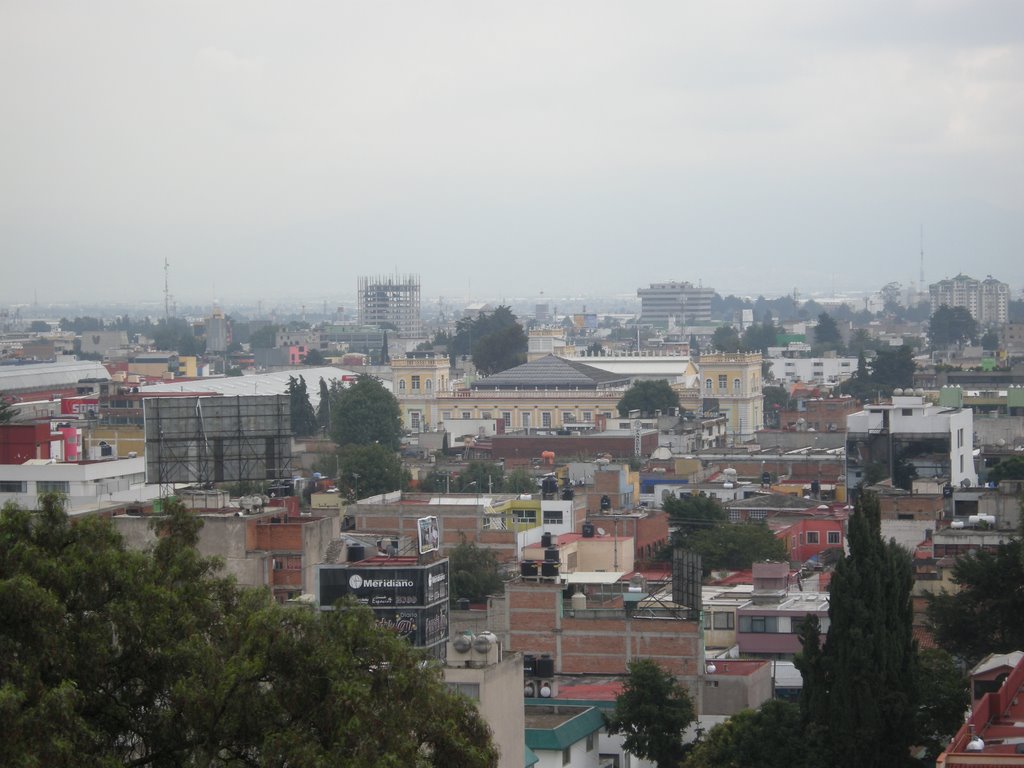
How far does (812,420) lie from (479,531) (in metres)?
42.9

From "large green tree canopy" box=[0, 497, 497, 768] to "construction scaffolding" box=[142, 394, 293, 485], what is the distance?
21262 mm

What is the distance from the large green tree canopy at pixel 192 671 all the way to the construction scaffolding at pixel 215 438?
21262mm

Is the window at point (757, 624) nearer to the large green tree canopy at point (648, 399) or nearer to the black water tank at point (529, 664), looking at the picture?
the black water tank at point (529, 664)

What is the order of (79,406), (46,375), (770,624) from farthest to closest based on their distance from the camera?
(46,375), (79,406), (770,624)

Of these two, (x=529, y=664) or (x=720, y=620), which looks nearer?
(x=529, y=664)

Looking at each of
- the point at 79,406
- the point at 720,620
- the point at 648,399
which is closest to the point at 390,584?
the point at 720,620

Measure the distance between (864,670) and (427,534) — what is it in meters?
7.49

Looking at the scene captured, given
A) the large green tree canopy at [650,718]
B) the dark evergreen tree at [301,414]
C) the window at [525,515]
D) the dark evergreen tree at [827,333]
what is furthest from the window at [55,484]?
the dark evergreen tree at [827,333]

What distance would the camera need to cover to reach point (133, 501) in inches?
1779

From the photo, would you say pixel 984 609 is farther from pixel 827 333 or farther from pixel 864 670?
pixel 827 333

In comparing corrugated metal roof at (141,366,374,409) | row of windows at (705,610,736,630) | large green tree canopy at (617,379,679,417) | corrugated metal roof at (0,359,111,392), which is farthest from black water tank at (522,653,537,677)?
corrugated metal roof at (0,359,111,392)

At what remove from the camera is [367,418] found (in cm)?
8719

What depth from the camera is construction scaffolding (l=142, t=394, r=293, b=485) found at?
3875 cm

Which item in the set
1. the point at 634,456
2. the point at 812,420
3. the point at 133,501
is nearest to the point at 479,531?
the point at 133,501
